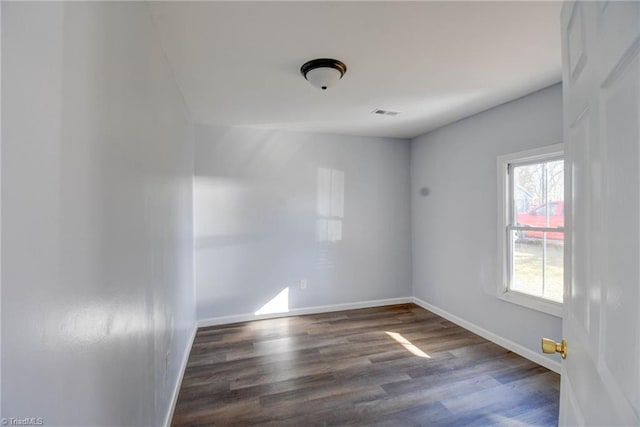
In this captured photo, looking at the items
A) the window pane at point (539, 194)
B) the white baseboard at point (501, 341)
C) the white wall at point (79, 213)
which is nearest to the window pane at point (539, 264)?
the window pane at point (539, 194)

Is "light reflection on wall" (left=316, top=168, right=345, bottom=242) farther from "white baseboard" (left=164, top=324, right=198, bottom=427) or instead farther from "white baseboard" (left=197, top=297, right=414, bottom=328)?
"white baseboard" (left=164, top=324, right=198, bottom=427)

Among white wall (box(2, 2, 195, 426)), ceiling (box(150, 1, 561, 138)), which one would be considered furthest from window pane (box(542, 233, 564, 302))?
white wall (box(2, 2, 195, 426))

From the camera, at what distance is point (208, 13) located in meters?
1.50

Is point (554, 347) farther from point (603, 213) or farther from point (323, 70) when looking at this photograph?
point (323, 70)

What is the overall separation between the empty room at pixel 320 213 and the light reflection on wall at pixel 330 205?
2 centimetres

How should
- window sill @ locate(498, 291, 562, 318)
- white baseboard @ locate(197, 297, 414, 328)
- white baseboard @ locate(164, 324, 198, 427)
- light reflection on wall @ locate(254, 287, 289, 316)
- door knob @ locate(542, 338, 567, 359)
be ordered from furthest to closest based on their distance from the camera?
1. light reflection on wall @ locate(254, 287, 289, 316)
2. white baseboard @ locate(197, 297, 414, 328)
3. window sill @ locate(498, 291, 562, 318)
4. white baseboard @ locate(164, 324, 198, 427)
5. door knob @ locate(542, 338, 567, 359)

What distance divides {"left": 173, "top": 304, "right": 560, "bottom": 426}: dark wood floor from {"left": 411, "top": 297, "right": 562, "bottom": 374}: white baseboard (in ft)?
0.26

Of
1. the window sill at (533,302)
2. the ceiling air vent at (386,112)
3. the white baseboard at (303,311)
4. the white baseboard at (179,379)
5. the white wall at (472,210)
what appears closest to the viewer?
the white baseboard at (179,379)

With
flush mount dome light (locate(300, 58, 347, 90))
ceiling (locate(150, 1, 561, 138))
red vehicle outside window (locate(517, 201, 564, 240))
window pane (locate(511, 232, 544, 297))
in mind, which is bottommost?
window pane (locate(511, 232, 544, 297))

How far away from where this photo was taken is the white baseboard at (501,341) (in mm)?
A: 2513

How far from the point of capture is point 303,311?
3889 mm

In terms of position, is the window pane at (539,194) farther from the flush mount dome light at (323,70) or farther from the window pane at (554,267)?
the flush mount dome light at (323,70)

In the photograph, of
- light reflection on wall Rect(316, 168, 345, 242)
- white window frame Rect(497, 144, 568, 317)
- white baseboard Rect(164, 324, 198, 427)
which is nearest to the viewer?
white baseboard Rect(164, 324, 198, 427)

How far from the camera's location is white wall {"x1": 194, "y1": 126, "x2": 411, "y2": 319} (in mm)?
3570
